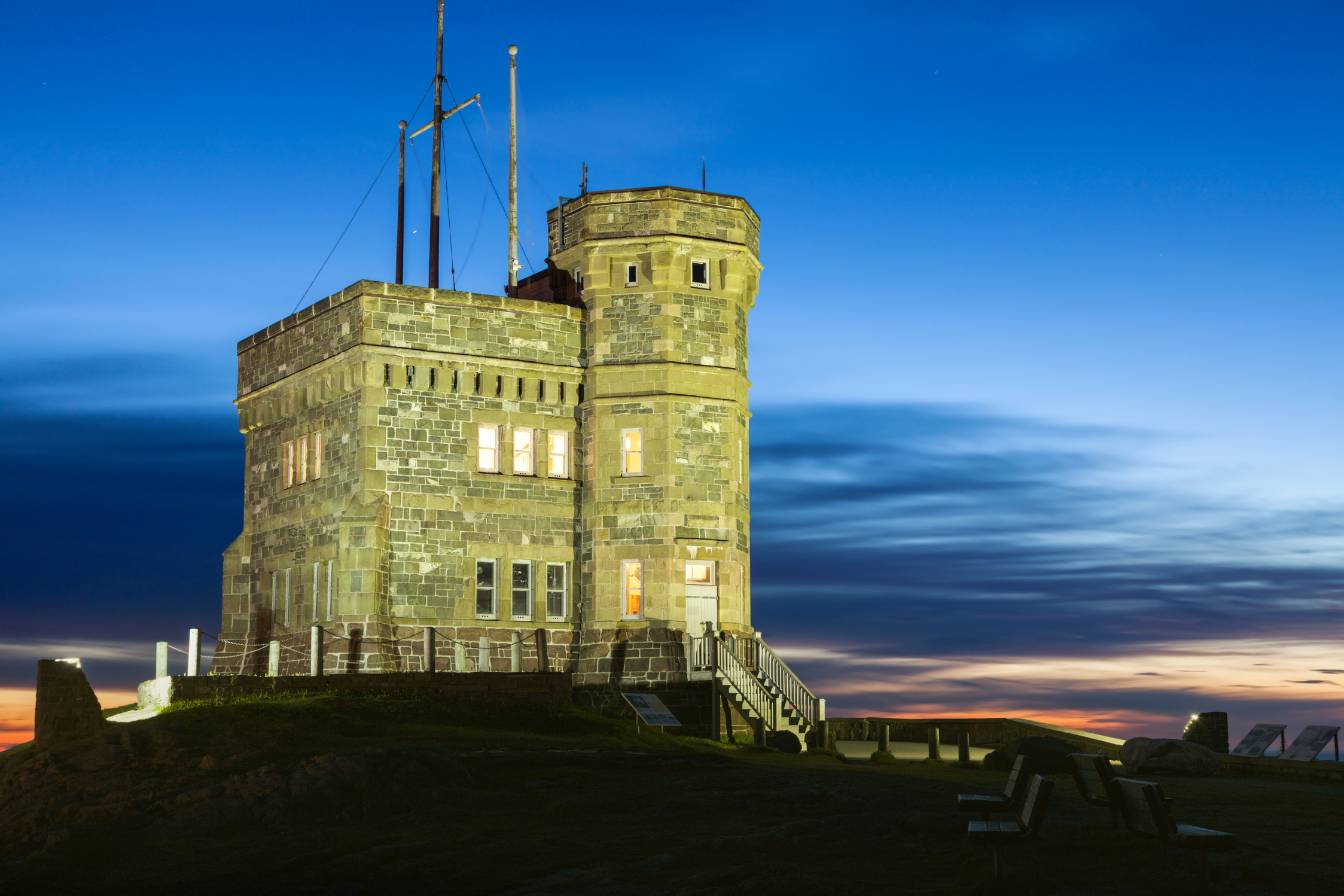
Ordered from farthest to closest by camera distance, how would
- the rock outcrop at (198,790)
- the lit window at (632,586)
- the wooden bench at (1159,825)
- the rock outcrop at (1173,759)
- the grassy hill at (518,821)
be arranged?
the lit window at (632,586) < the rock outcrop at (1173,759) < the rock outcrop at (198,790) < the grassy hill at (518,821) < the wooden bench at (1159,825)

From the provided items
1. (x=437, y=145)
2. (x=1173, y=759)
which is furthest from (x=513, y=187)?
(x=1173, y=759)

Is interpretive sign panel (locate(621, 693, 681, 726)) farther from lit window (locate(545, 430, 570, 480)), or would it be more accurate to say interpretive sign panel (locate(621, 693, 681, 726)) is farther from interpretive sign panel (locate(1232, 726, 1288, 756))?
interpretive sign panel (locate(1232, 726, 1288, 756))

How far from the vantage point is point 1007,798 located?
13945 millimetres

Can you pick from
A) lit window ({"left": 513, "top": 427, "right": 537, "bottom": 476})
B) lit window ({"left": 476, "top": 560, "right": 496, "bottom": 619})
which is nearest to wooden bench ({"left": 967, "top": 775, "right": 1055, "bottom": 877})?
lit window ({"left": 476, "top": 560, "right": 496, "bottom": 619})

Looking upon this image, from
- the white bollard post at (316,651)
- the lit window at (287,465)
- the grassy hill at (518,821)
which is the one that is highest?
the lit window at (287,465)

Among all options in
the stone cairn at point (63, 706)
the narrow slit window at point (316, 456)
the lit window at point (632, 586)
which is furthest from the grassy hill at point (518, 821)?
the narrow slit window at point (316, 456)

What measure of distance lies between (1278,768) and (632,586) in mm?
14470

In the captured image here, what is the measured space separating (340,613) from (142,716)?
5.31 meters

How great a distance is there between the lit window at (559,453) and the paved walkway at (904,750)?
903cm

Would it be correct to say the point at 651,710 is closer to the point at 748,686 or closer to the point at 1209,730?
the point at 748,686

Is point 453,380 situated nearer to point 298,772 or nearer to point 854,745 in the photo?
point 854,745

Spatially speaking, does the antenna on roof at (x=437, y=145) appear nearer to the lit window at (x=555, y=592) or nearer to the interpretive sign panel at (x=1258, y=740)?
the lit window at (x=555, y=592)

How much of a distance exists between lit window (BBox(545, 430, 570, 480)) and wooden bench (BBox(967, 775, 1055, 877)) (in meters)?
21.7

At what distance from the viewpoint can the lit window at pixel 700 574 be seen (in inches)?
1281
